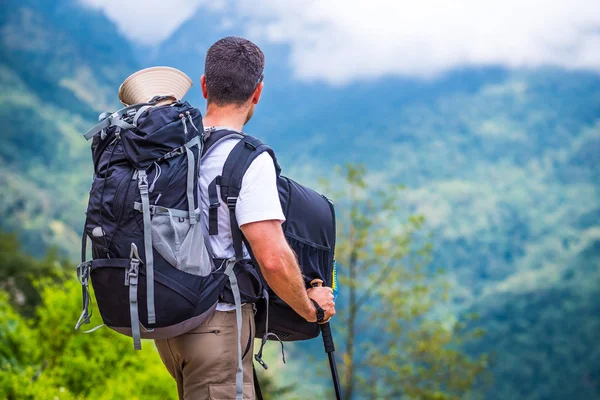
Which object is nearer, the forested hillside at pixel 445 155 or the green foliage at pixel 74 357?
the green foliage at pixel 74 357

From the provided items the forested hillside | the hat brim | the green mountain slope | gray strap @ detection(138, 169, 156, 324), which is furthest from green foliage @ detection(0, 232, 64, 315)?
gray strap @ detection(138, 169, 156, 324)

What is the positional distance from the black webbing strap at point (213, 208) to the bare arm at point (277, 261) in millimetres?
91

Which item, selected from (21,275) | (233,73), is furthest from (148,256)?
(21,275)

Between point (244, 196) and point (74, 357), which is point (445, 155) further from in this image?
point (244, 196)

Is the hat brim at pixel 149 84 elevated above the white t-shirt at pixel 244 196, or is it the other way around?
the hat brim at pixel 149 84

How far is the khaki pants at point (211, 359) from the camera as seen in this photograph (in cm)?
185

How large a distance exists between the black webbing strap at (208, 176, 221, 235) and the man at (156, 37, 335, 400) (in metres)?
0.02

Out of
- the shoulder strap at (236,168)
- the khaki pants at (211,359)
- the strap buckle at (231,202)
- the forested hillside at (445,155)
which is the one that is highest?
the forested hillside at (445,155)

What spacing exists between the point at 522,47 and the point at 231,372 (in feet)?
114

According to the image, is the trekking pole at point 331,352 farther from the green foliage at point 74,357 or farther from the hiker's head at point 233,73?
the green foliage at point 74,357

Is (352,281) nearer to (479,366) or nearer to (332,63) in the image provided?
(479,366)

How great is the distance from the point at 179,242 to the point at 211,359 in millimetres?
343

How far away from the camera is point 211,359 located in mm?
1855

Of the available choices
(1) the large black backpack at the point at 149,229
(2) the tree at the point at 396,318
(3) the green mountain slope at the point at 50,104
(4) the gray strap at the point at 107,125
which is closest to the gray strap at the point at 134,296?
(1) the large black backpack at the point at 149,229
